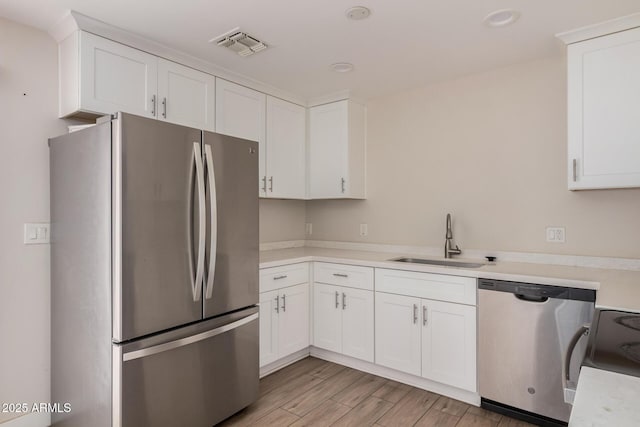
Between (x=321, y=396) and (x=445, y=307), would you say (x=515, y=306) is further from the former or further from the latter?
(x=321, y=396)

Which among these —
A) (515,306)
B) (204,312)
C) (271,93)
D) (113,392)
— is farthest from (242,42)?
(515,306)

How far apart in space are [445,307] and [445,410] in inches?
25.3

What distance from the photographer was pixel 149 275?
1.81 metres

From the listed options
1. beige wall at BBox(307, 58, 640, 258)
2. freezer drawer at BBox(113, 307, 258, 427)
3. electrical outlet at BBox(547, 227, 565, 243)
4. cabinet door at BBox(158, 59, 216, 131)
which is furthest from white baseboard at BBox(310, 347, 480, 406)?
cabinet door at BBox(158, 59, 216, 131)

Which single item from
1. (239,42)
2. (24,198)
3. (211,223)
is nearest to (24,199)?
(24,198)

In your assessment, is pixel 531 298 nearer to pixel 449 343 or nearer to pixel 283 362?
pixel 449 343

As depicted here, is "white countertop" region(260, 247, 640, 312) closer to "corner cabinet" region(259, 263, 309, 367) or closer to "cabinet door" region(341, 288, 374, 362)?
"corner cabinet" region(259, 263, 309, 367)

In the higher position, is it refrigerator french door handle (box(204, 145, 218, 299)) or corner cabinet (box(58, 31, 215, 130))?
corner cabinet (box(58, 31, 215, 130))

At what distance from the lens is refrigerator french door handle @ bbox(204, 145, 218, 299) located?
2.08 m

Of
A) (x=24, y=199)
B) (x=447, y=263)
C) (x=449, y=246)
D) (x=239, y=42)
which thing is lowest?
(x=447, y=263)

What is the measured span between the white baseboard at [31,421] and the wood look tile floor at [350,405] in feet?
3.38

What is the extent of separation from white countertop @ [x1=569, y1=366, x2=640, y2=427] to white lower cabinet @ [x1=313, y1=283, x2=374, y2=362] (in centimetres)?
214

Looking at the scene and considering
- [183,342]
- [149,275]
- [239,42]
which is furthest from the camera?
[239,42]

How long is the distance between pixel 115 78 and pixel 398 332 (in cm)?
252
